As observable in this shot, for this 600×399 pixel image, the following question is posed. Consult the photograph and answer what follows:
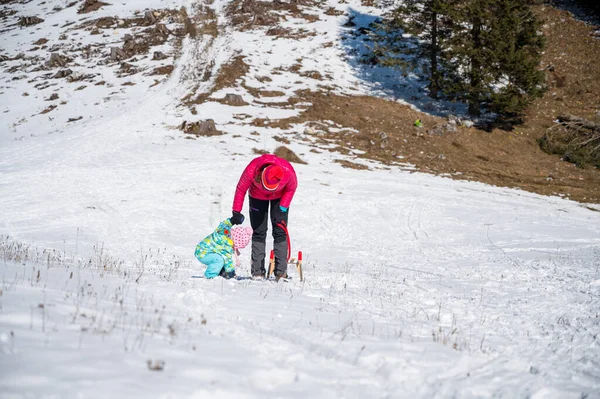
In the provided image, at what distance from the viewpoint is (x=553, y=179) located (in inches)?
751

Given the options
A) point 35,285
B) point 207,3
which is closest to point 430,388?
point 35,285

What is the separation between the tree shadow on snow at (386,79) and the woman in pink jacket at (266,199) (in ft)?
72.5

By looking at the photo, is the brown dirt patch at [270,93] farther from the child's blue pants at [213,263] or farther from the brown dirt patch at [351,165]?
the child's blue pants at [213,263]

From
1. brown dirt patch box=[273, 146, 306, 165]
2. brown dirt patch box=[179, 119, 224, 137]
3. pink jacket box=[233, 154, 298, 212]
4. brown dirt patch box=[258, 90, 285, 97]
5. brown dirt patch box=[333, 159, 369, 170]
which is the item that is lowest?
brown dirt patch box=[333, 159, 369, 170]

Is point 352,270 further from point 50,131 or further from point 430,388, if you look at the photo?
point 50,131

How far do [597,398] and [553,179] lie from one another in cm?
1887

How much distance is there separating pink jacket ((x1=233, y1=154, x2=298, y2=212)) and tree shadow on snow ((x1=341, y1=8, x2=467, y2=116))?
2209 cm

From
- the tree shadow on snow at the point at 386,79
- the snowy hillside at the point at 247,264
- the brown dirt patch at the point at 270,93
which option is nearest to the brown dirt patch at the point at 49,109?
the snowy hillside at the point at 247,264

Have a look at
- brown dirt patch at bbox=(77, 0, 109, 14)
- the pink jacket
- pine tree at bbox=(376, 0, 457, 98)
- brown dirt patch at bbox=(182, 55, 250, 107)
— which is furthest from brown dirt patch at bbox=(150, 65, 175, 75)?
the pink jacket

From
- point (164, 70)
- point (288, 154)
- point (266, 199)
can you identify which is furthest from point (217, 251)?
point (164, 70)

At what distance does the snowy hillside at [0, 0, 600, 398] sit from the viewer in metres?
2.97

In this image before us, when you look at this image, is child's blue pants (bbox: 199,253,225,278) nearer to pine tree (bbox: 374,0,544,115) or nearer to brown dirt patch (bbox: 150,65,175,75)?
pine tree (bbox: 374,0,544,115)

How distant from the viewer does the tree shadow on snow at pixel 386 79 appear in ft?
90.6

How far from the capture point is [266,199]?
23.3 ft
